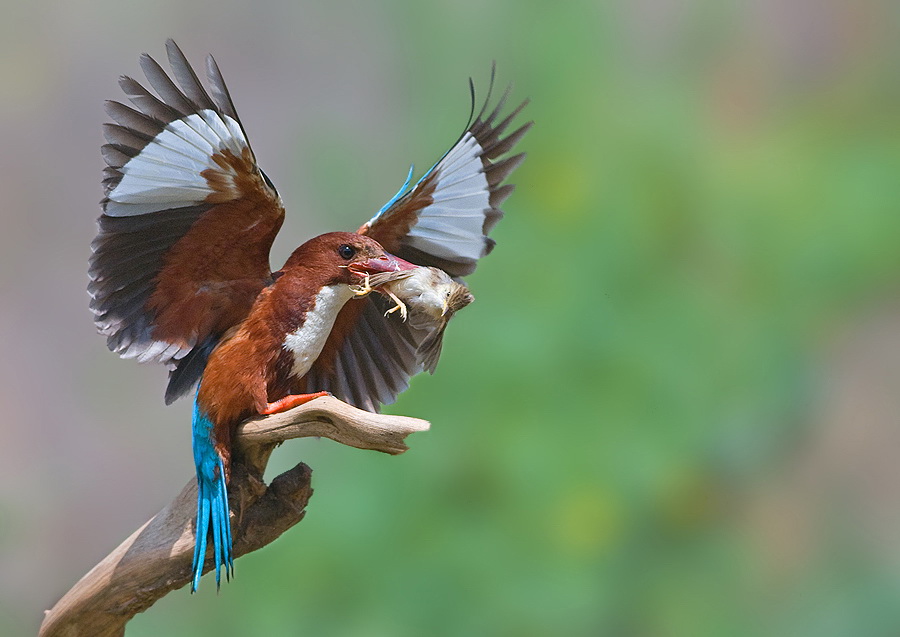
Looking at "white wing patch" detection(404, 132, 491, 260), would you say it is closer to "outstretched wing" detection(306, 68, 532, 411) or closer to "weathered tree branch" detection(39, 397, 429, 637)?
"outstretched wing" detection(306, 68, 532, 411)

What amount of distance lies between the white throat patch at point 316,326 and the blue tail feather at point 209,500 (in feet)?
0.44

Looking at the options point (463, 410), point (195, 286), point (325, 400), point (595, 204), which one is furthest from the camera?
point (595, 204)

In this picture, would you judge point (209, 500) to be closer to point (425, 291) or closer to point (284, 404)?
point (284, 404)

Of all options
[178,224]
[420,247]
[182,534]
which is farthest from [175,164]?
[182,534]

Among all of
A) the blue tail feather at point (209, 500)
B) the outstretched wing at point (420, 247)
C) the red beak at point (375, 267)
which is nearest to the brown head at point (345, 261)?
the red beak at point (375, 267)

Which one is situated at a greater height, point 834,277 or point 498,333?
point 834,277

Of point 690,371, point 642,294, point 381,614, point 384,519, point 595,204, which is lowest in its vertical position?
point 381,614

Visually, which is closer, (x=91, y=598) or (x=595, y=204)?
(x=91, y=598)

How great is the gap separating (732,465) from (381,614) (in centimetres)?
90

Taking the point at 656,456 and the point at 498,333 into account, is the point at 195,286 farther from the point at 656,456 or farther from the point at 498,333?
the point at 656,456

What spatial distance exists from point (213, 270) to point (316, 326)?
143mm

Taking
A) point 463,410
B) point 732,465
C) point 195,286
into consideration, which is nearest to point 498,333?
point 463,410

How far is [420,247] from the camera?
134 centimetres

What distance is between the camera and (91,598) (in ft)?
4.20
